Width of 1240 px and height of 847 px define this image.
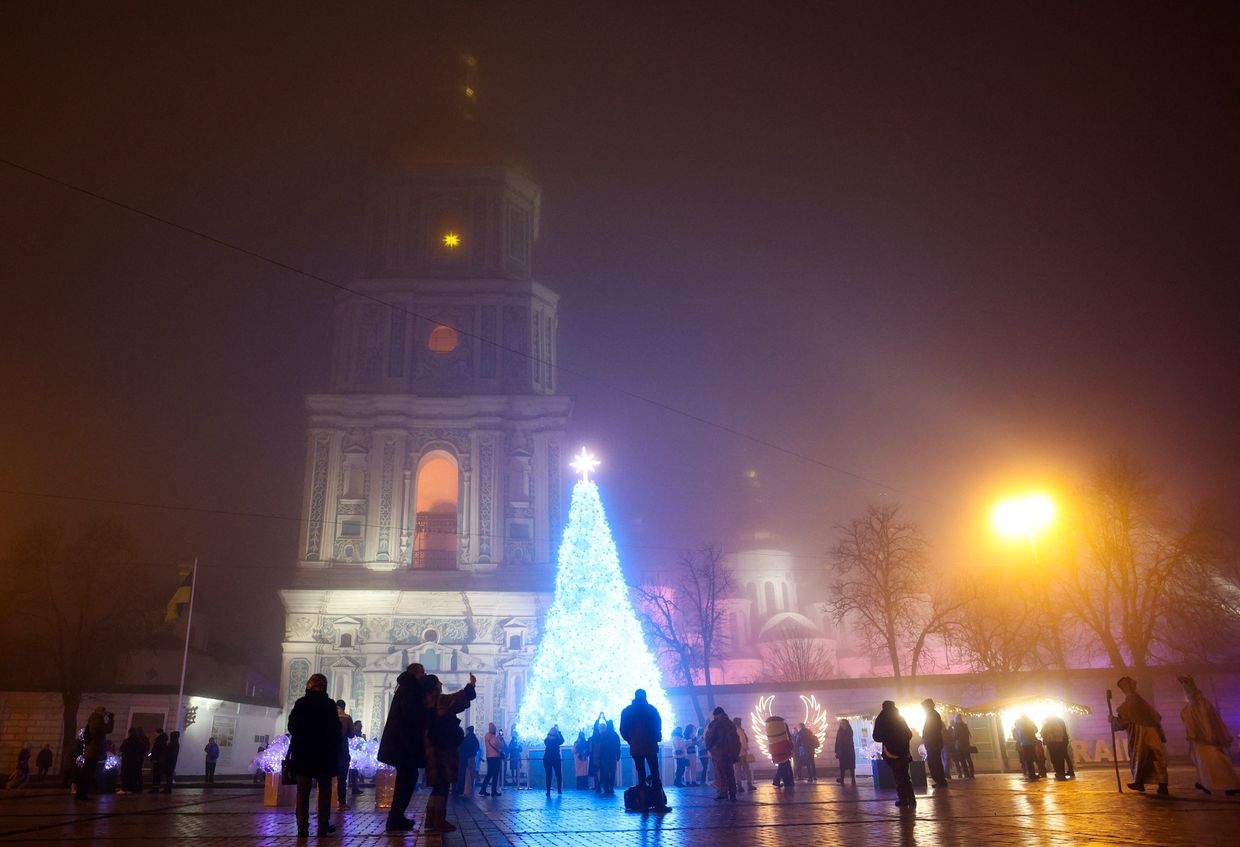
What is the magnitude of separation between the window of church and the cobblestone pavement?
28379mm

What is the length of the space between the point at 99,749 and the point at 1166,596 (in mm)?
31452

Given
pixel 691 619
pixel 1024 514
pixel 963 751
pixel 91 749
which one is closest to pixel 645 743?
pixel 91 749

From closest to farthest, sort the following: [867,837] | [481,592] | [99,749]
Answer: [867,837] → [99,749] → [481,592]

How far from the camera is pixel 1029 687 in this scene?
3117 centimetres

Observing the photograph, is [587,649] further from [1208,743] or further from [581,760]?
[1208,743]

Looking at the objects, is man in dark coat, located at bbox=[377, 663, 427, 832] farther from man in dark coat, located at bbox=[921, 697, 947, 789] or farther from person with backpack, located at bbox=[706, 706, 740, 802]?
man in dark coat, located at bbox=[921, 697, 947, 789]

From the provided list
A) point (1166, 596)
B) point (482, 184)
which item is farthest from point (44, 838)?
point (482, 184)

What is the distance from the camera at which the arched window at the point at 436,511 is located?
39.2 meters

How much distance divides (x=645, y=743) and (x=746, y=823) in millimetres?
2576

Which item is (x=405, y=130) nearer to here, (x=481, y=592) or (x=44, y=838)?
(x=481, y=592)

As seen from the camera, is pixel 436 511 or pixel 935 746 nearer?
pixel 935 746

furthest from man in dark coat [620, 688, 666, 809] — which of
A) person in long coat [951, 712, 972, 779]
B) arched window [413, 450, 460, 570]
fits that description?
arched window [413, 450, 460, 570]

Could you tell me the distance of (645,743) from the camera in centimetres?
1225

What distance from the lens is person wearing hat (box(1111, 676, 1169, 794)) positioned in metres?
12.1
